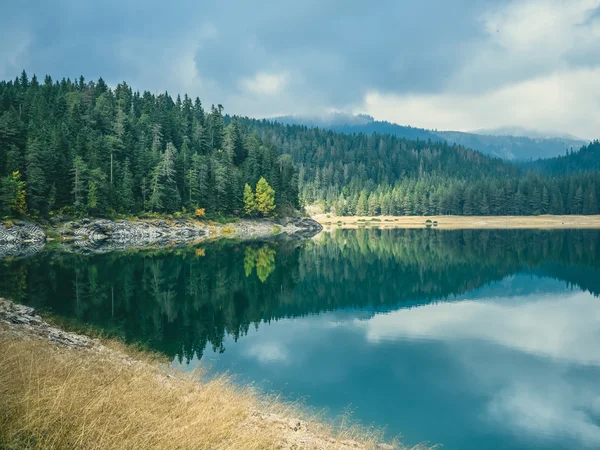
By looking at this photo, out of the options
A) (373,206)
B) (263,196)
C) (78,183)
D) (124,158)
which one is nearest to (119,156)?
(124,158)

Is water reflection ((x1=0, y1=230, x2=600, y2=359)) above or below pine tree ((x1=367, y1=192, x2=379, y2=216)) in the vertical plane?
below

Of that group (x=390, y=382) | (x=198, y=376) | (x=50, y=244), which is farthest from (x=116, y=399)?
(x=50, y=244)

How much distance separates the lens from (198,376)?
1536 cm

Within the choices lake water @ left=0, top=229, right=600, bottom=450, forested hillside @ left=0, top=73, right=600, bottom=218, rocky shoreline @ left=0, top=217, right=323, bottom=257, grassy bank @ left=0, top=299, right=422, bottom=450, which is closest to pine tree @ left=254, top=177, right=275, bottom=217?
forested hillside @ left=0, top=73, right=600, bottom=218

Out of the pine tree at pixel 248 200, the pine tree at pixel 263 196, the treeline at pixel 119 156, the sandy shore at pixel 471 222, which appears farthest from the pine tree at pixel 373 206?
the pine tree at pixel 248 200

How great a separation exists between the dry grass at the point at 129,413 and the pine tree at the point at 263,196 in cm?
8695

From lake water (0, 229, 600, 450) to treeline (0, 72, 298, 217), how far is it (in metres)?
24.0

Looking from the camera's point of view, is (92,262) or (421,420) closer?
(421,420)

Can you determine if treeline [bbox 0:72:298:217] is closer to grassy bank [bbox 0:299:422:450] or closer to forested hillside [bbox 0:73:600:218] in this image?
forested hillside [bbox 0:73:600:218]

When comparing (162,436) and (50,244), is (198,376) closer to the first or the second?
(162,436)

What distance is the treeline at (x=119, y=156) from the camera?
69.2m

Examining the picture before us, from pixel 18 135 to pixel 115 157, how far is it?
60.0 feet

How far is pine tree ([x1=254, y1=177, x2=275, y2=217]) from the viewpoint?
101 metres

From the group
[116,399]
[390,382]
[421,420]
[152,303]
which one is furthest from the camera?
[152,303]
